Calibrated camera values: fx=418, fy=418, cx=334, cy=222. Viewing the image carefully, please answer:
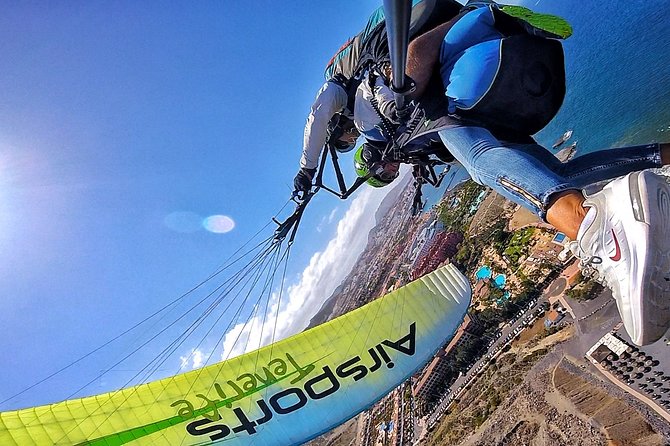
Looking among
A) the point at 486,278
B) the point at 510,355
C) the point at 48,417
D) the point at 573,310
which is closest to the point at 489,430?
the point at 510,355

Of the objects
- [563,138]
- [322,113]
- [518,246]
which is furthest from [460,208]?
[322,113]

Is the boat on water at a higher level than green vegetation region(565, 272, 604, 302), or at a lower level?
higher

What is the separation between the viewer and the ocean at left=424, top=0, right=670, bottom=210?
28.9 meters

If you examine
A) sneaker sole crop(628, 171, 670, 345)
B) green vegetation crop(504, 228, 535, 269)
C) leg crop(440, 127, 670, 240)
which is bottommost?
sneaker sole crop(628, 171, 670, 345)

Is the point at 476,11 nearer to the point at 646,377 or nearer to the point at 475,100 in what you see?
the point at 475,100

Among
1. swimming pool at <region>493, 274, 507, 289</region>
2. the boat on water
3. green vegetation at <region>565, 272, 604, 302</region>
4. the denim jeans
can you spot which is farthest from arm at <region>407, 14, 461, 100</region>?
the boat on water

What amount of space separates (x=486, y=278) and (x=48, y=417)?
33.9m

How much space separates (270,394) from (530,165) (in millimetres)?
5675

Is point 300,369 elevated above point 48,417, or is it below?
below

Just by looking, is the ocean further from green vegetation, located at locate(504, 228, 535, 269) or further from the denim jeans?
the denim jeans

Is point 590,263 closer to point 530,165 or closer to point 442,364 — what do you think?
point 530,165

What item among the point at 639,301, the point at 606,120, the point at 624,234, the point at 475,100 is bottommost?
the point at 639,301

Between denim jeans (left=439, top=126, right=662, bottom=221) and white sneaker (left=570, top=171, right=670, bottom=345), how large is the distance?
29cm

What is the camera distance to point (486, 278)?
115ft
